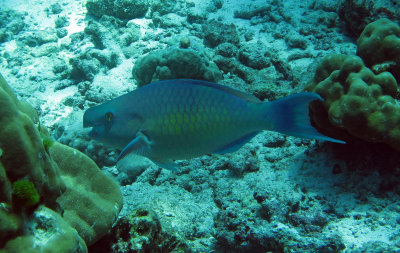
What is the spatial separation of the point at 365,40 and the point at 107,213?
4.55m

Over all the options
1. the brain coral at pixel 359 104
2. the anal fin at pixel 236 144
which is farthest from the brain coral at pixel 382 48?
the anal fin at pixel 236 144

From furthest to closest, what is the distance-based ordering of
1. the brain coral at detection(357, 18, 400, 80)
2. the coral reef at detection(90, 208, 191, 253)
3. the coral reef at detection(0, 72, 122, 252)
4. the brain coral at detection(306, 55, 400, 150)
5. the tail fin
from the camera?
the brain coral at detection(357, 18, 400, 80) → the brain coral at detection(306, 55, 400, 150) → the coral reef at detection(90, 208, 191, 253) → the tail fin → the coral reef at detection(0, 72, 122, 252)

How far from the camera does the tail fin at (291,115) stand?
2273 mm

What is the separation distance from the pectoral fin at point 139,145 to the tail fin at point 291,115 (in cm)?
113

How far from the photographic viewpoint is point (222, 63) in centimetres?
685

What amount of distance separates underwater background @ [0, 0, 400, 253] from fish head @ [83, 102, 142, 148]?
0.46 metres

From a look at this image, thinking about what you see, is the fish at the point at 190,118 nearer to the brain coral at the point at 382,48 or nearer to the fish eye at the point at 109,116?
the fish eye at the point at 109,116

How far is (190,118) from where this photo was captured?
7.80 ft

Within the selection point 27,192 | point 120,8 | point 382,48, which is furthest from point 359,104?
point 120,8

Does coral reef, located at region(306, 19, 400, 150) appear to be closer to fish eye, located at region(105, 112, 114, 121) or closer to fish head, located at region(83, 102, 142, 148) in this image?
fish head, located at region(83, 102, 142, 148)

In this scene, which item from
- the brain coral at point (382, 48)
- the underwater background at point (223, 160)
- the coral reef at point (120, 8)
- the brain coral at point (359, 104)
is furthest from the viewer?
the coral reef at point (120, 8)

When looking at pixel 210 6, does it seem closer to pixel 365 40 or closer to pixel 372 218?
pixel 365 40

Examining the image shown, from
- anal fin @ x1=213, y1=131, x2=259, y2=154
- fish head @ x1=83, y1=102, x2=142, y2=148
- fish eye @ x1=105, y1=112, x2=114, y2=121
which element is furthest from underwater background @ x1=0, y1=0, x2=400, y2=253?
anal fin @ x1=213, y1=131, x2=259, y2=154

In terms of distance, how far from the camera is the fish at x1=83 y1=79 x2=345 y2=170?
7.55 feet
